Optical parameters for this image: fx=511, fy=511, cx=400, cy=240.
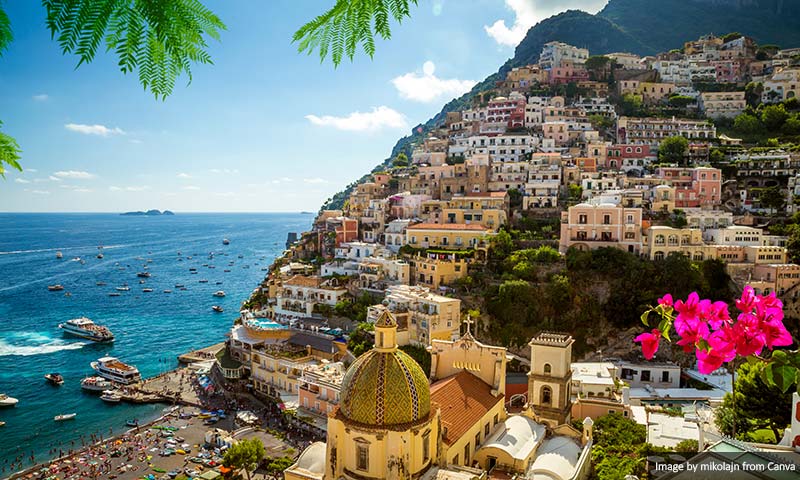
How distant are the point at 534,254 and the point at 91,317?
56039mm

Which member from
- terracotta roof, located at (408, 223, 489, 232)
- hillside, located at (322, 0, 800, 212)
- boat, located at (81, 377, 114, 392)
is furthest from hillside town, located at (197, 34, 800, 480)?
hillside, located at (322, 0, 800, 212)

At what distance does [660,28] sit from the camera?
4857 inches

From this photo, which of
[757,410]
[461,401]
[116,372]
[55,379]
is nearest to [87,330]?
[55,379]

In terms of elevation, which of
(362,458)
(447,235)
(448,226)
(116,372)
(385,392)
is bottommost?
(116,372)

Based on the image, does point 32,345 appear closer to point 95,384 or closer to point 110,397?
point 95,384

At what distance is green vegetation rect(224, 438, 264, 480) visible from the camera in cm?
2620

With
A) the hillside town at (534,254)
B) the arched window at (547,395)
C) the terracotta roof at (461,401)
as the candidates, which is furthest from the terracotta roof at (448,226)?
the terracotta roof at (461,401)

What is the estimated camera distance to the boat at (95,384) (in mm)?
41469

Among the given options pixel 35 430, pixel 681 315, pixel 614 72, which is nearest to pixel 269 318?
pixel 35 430

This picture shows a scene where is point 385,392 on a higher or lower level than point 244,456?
higher

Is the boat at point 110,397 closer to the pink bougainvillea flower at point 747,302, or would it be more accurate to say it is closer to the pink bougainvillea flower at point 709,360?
the pink bougainvillea flower at point 709,360

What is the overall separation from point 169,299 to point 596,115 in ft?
221

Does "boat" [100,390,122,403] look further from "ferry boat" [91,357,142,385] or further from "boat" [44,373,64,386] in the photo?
"boat" [44,373,64,386]

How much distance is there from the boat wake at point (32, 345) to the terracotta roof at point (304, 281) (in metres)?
24.4
